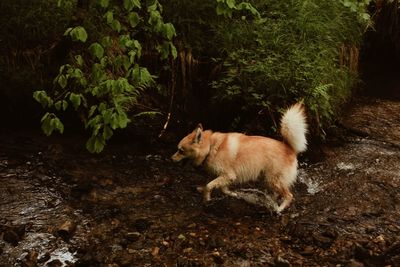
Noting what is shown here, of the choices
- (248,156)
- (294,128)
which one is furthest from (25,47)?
(294,128)

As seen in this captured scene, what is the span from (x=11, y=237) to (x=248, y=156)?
2.51m

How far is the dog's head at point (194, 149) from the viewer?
5184mm

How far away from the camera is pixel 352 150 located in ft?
21.5

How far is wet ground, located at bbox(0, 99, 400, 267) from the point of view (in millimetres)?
4316

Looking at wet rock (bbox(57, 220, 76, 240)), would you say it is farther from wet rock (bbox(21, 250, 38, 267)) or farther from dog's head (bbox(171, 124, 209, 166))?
dog's head (bbox(171, 124, 209, 166))

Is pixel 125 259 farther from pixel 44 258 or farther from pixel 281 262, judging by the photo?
pixel 281 262

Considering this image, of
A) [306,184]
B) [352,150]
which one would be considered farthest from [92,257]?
[352,150]

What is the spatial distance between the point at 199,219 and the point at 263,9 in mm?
4010

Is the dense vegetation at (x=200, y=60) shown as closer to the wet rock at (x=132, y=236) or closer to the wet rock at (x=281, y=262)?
the wet rock at (x=132, y=236)

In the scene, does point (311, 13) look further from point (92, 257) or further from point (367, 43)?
point (92, 257)

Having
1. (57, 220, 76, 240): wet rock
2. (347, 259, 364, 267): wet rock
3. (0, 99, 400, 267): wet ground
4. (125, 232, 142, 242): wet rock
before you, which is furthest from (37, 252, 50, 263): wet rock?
(347, 259, 364, 267): wet rock

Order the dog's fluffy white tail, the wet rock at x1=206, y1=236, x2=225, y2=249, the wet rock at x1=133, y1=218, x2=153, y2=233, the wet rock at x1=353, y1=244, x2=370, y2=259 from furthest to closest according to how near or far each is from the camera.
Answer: the dog's fluffy white tail, the wet rock at x1=133, y1=218, x2=153, y2=233, the wet rock at x1=206, y1=236, x2=225, y2=249, the wet rock at x1=353, y1=244, x2=370, y2=259

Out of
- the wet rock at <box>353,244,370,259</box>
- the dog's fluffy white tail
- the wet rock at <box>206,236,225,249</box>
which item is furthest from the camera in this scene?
the dog's fluffy white tail

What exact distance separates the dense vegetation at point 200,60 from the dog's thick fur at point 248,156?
104cm
